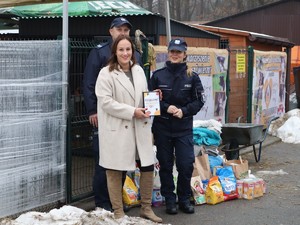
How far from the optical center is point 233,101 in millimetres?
11258

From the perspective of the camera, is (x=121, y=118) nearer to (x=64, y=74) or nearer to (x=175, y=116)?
(x=175, y=116)

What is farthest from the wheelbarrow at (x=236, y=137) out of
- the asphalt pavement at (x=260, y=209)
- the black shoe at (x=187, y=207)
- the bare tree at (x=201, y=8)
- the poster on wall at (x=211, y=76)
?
the bare tree at (x=201, y=8)

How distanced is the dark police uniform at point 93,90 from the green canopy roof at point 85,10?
4.04 meters

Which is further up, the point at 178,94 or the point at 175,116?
the point at 178,94

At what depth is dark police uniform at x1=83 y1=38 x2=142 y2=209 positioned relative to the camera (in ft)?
18.0

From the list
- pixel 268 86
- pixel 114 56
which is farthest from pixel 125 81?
pixel 268 86

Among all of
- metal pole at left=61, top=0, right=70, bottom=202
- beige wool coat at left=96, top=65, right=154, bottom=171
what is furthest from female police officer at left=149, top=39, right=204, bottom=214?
metal pole at left=61, top=0, right=70, bottom=202

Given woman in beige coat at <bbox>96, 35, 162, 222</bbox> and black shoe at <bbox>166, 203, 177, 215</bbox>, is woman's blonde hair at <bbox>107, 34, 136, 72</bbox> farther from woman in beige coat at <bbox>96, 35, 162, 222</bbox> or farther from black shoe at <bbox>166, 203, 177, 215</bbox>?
black shoe at <bbox>166, 203, 177, 215</bbox>

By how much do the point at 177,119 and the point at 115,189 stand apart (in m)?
1.13

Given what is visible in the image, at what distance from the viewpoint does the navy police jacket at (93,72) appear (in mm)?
5469

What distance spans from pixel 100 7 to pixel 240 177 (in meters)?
4.64

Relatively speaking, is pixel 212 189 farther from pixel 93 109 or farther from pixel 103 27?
pixel 103 27

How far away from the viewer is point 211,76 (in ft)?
32.3

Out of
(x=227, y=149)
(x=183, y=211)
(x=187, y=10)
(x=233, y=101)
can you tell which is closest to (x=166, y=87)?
(x=183, y=211)
